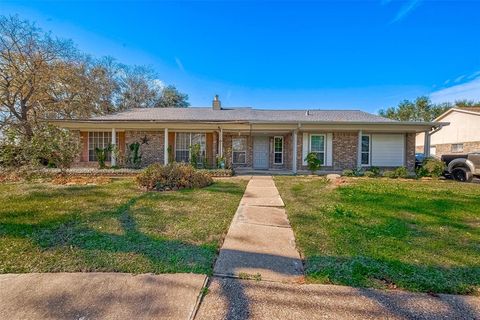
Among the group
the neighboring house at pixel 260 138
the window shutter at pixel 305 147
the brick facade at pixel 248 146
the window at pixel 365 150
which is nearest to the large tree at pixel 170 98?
the neighboring house at pixel 260 138

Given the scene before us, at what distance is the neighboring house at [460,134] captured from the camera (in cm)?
2239

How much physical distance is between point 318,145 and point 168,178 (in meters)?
9.58

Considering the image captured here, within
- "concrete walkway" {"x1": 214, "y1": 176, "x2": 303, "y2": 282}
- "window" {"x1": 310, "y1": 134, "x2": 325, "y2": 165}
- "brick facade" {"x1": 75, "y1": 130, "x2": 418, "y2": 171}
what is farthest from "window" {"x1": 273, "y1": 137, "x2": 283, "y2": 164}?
"concrete walkway" {"x1": 214, "y1": 176, "x2": 303, "y2": 282}

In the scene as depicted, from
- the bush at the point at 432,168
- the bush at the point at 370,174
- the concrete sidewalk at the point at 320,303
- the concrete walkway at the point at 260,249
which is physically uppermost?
the bush at the point at 432,168

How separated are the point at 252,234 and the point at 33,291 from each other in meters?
2.77

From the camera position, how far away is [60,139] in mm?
9312

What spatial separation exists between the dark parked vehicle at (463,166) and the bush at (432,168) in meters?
0.39

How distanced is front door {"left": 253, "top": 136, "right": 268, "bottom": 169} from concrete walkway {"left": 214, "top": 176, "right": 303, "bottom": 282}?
32.4 ft

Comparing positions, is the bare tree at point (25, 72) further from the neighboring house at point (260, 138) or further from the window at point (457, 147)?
the window at point (457, 147)

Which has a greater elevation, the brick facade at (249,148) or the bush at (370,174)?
the brick facade at (249,148)

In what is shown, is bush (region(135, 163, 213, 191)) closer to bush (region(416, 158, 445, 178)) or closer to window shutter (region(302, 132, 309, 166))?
window shutter (region(302, 132, 309, 166))

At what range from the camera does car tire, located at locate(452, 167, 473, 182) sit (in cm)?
1113

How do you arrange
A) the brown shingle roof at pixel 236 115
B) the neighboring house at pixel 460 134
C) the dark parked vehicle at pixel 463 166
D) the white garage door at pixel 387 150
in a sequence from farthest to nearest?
the neighboring house at pixel 460 134 < the brown shingle roof at pixel 236 115 < the white garage door at pixel 387 150 < the dark parked vehicle at pixel 463 166

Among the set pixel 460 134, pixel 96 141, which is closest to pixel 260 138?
pixel 96 141
